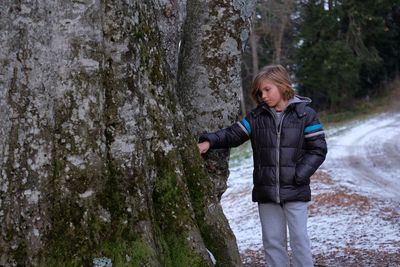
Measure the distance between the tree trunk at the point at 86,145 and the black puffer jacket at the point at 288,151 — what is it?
0.92 metres

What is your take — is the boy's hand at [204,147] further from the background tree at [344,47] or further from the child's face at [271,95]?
the background tree at [344,47]

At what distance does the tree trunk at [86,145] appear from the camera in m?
3.29

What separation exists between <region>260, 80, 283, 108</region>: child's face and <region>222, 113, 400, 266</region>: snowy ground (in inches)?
108

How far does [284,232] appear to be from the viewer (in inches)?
183

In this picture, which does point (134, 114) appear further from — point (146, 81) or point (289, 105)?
point (289, 105)

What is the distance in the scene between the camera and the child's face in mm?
4547

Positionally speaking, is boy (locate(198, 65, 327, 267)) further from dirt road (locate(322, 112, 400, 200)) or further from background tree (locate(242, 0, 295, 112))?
background tree (locate(242, 0, 295, 112))

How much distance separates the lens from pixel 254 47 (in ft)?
109

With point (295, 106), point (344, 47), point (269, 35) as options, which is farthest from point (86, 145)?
point (269, 35)

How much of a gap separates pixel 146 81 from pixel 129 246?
1.03 meters

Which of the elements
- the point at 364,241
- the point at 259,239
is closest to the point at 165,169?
the point at 364,241

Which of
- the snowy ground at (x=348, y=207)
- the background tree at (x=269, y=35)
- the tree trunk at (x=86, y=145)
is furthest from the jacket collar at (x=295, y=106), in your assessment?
the background tree at (x=269, y=35)

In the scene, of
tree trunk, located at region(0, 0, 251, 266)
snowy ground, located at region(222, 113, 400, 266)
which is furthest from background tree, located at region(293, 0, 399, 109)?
tree trunk, located at region(0, 0, 251, 266)

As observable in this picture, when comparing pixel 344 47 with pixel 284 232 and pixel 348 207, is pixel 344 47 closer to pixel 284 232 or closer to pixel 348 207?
pixel 348 207
